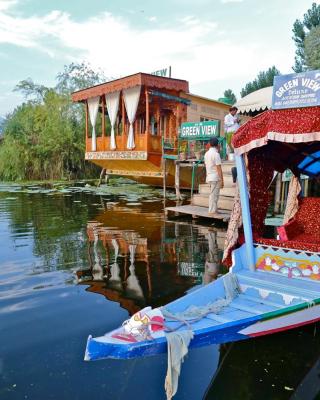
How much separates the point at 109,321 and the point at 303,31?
3035cm

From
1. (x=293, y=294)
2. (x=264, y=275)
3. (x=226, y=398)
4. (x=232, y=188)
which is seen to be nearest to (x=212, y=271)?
(x=264, y=275)

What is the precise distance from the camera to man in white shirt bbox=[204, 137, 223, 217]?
8852mm

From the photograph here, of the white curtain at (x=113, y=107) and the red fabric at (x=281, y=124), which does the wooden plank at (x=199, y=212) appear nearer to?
the red fabric at (x=281, y=124)

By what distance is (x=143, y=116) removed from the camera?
19.3 metres

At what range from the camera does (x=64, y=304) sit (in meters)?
4.67

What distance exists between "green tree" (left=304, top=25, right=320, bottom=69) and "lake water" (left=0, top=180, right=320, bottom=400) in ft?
65.5

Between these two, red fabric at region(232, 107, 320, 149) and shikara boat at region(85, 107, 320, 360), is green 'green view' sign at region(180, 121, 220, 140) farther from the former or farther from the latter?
red fabric at region(232, 107, 320, 149)

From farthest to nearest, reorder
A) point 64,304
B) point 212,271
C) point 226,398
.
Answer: point 212,271, point 64,304, point 226,398

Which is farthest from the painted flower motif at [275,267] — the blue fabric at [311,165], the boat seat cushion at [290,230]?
→ the blue fabric at [311,165]

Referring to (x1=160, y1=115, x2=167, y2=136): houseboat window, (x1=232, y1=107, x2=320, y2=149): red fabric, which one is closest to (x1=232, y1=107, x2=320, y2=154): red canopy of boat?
(x1=232, y1=107, x2=320, y2=149): red fabric

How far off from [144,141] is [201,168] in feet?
9.30

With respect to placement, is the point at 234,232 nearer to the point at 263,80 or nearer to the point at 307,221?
the point at 307,221

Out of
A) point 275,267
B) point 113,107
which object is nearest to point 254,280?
point 275,267

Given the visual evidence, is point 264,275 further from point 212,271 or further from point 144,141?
point 144,141
